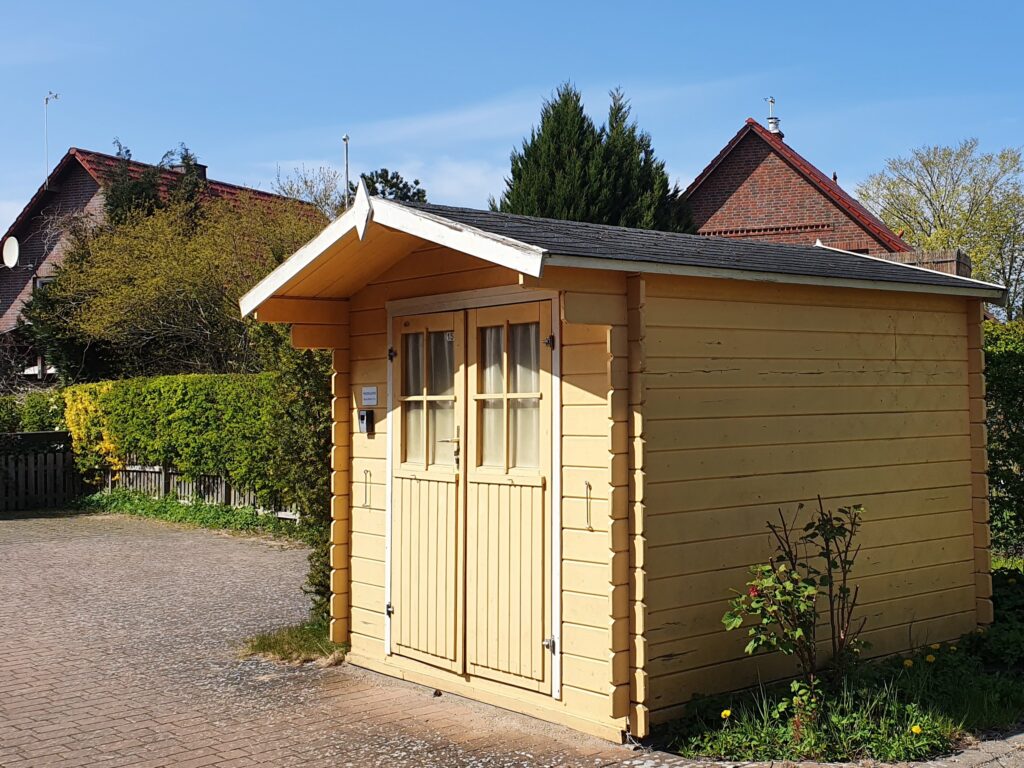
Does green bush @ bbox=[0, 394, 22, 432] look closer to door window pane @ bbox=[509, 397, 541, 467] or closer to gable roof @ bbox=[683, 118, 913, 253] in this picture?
gable roof @ bbox=[683, 118, 913, 253]

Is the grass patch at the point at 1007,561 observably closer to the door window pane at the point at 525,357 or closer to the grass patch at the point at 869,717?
the grass patch at the point at 869,717

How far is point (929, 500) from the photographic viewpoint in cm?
756

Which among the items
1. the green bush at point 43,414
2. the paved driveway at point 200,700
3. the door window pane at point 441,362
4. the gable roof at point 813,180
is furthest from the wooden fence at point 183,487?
the gable roof at point 813,180

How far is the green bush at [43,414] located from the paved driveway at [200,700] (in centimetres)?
1008

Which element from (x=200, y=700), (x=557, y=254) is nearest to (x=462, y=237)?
(x=557, y=254)

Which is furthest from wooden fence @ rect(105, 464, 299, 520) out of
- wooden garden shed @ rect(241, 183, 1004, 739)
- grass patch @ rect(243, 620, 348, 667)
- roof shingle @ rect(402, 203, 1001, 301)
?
roof shingle @ rect(402, 203, 1001, 301)

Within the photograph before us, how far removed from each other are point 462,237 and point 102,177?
1026 inches

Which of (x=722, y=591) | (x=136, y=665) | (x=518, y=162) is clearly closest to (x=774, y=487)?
(x=722, y=591)

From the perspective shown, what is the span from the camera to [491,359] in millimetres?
6742

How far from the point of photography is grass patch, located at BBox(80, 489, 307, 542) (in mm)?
16141

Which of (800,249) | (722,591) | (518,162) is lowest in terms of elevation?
(722,591)

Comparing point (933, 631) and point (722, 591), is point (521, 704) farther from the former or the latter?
point (933, 631)

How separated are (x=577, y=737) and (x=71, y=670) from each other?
13.3ft

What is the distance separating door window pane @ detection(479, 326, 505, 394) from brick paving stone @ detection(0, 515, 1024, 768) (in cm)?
196
